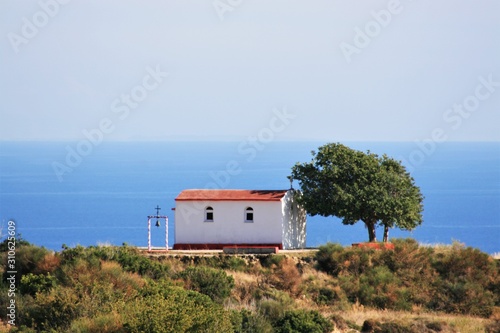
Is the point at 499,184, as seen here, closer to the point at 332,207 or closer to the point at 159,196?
the point at 159,196

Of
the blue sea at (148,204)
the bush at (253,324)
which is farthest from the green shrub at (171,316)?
the blue sea at (148,204)

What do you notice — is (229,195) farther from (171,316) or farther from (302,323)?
(171,316)

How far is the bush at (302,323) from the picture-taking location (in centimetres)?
2909

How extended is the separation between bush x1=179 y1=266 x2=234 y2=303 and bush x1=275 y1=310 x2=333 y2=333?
3.55 m

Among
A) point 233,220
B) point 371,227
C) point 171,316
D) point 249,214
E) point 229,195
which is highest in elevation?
point 229,195

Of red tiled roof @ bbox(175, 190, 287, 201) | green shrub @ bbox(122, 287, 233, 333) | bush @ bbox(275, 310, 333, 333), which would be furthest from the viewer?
red tiled roof @ bbox(175, 190, 287, 201)

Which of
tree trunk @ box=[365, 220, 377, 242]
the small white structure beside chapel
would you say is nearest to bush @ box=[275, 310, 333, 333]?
the small white structure beside chapel

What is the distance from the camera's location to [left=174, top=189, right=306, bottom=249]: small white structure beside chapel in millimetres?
39906

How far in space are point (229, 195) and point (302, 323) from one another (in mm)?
11953

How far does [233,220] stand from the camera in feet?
132

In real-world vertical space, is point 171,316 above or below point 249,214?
below

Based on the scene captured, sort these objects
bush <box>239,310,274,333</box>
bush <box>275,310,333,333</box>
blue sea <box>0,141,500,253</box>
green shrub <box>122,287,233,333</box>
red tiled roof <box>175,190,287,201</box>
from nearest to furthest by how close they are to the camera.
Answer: green shrub <box>122,287,233,333</box>, bush <box>239,310,274,333</box>, bush <box>275,310,333,333</box>, red tiled roof <box>175,190,287,201</box>, blue sea <box>0,141,500,253</box>

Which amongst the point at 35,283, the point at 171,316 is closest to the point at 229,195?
the point at 35,283

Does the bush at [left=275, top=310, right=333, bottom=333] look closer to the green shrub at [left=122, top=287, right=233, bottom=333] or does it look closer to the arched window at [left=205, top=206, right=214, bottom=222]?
the green shrub at [left=122, top=287, right=233, bottom=333]
